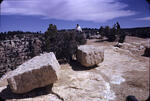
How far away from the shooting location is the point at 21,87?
433 cm

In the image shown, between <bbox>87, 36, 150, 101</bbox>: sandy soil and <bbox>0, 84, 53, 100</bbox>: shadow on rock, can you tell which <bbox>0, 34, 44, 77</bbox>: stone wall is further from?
<bbox>87, 36, 150, 101</bbox>: sandy soil

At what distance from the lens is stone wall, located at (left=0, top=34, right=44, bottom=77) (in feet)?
36.9

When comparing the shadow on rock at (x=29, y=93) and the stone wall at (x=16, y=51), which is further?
the stone wall at (x=16, y=51)

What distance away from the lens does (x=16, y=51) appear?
14609mm

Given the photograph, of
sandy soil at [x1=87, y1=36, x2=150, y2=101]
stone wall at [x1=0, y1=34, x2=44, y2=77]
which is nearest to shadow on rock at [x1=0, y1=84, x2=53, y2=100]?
sandy soil at [x1=87, y1=36, x2=150, y2=101]

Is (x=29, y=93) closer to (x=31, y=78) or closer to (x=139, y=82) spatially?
(x=31, y=78)

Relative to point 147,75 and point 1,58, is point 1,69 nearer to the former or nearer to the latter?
point 1,58

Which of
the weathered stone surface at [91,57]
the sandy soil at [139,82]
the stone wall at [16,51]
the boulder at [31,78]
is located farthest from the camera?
the stone wall at [16,51]

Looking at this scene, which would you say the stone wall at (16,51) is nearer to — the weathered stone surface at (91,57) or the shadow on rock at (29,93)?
the weathered stone surface at (91,57)

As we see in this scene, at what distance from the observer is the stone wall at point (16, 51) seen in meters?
11.2

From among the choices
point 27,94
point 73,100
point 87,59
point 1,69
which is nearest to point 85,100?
point 73,100

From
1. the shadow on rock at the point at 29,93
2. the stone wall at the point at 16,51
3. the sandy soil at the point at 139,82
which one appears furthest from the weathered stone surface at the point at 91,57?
the stone wall at the point at 16,51

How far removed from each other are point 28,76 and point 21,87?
1.34 ft

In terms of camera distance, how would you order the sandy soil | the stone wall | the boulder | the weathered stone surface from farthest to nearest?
1. the stone wall
2. the weathered stone surface
3. the boulder
4. the sandy soil
